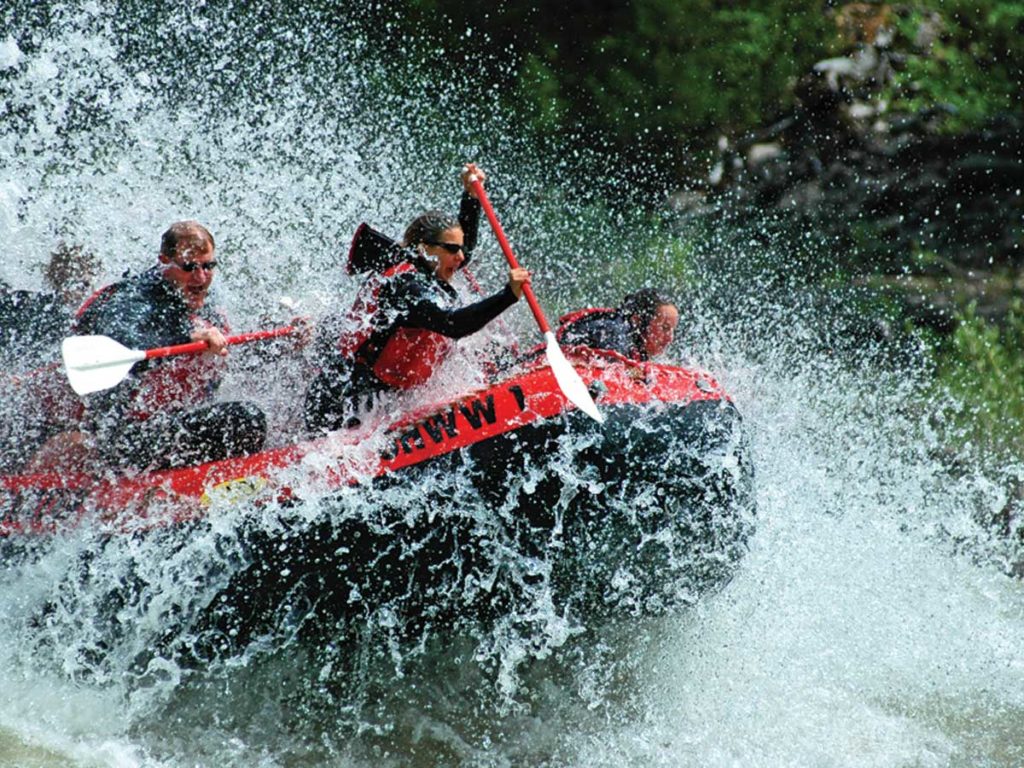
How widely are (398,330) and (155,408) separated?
1.01m

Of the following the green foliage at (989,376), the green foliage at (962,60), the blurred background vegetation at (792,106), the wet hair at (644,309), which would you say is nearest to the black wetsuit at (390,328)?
the wet hair at (644,309)

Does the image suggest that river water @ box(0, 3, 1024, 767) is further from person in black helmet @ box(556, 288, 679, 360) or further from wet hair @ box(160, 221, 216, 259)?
person in black helmet @ box(556, 288, 679, 360)

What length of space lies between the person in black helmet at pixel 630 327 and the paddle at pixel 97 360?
1.63m

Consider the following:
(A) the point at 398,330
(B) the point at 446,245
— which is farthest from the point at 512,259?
(A) the point at 398,330

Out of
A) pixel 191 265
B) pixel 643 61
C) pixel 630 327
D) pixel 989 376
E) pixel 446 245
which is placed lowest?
pixel 989 376

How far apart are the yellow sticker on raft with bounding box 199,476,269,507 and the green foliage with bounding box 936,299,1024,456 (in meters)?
4.42

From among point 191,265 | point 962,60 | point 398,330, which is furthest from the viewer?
point 962,60

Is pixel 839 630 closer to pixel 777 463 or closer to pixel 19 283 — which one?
pixel 777 463

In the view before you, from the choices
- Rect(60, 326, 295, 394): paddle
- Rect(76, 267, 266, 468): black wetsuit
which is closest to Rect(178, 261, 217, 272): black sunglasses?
Rect(76, 267, 266, 468): black wetsuit

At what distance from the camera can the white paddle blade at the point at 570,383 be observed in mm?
3549

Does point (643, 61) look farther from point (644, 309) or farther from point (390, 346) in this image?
point (390, 346)

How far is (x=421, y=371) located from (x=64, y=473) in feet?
4.68

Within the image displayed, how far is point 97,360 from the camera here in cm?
363

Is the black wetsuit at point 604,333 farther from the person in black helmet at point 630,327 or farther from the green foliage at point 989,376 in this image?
the green foliage at point 989,376
